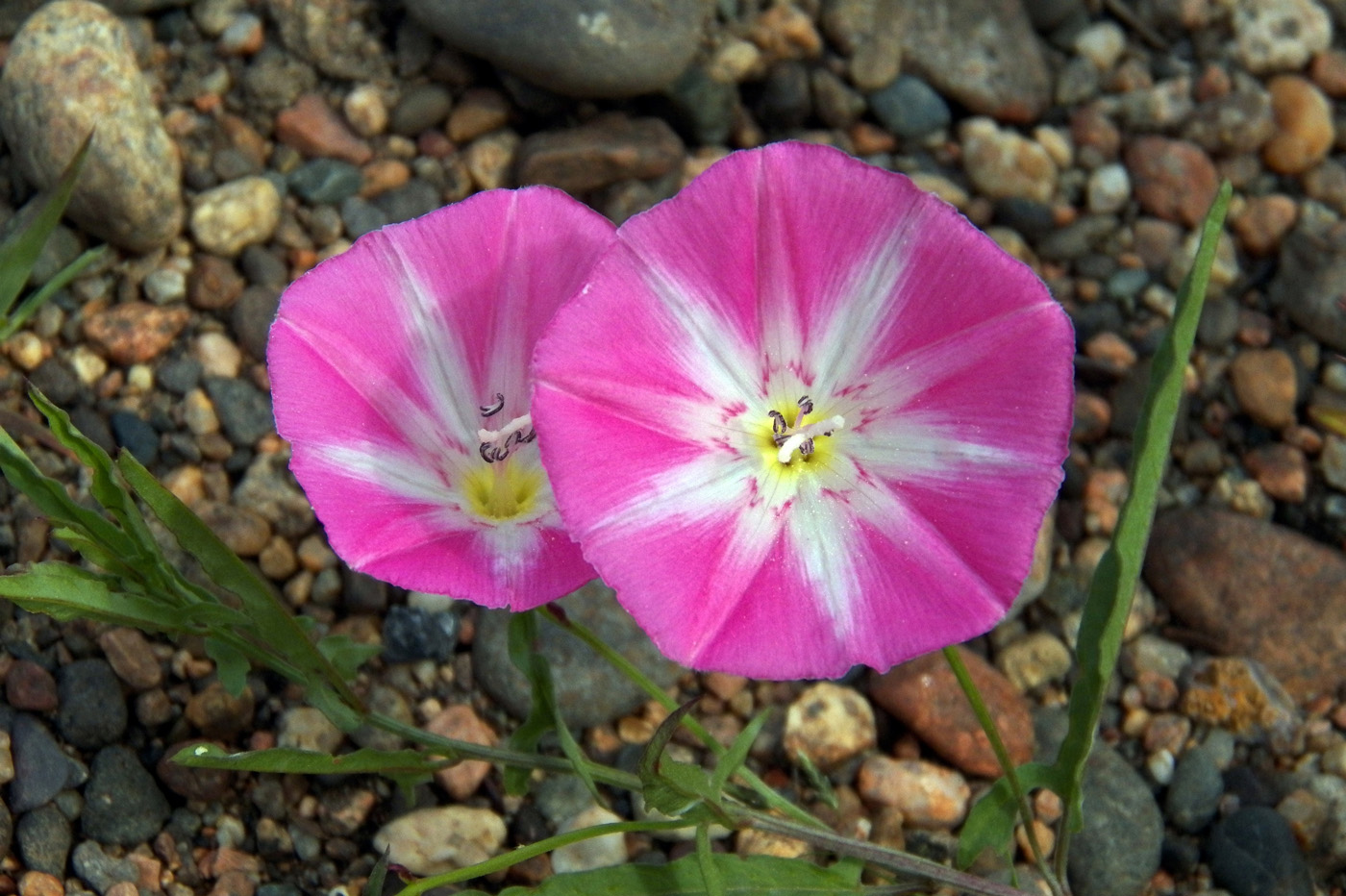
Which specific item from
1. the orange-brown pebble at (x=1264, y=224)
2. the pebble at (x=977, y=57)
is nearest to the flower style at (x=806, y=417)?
the pebble at (x=977, y=57)

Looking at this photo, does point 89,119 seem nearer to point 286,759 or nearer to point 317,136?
point 317,136

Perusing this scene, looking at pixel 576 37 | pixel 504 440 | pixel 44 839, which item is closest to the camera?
pixel 504 440

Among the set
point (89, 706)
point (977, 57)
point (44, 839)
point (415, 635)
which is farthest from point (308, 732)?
point (977, 57)

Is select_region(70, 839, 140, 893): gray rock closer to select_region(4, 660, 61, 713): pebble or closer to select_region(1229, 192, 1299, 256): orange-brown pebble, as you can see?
select_region(4, 660, 61, 713): pebble

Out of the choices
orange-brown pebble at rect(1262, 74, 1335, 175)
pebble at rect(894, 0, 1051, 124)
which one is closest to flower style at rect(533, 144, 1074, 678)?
pebble at rect(894, 0, 1051, 124)

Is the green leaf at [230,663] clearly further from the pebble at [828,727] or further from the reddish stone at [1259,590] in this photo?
the reddish stone at [1259,590]

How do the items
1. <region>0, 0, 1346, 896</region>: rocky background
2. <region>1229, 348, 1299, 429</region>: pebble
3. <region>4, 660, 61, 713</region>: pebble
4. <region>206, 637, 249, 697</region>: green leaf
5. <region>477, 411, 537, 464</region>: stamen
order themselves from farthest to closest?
<region>1229, 348, 1299, 429</region>: pebble < <region>0, 0, 1346, 896</region>: rocky background < <region>4, 660, 61, 713</region>: pebble < <region>206, 637, 249, 697</region>: green leaf < <region>477, 411, 537, 464</region>: stamen
